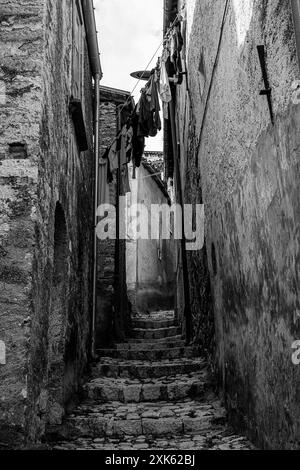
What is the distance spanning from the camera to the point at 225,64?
418 cm

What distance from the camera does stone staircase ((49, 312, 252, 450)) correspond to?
13.5 ft

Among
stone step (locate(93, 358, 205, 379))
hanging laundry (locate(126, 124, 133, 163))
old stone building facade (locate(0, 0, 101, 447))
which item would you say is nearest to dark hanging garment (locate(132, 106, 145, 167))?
hanging laundry (locate(126, 124, 133, 163))

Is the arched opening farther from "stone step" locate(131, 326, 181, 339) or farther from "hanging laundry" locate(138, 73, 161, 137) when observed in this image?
"stone step" locate(131, 326, 181, 339)

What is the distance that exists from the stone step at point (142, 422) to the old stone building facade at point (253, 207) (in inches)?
12.2

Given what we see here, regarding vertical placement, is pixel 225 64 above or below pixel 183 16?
below

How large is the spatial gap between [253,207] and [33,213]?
151 centimetres

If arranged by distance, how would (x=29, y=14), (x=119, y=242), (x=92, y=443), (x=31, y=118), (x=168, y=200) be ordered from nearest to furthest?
(x=31, y=118) < (x=29, y=14) < (x=92, y=443) < (x=119, y=242) < (x=168, y=200)

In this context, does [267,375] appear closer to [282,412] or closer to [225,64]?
[282,412]

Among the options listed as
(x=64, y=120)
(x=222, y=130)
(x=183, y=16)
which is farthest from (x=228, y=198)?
(x=183, y=16)

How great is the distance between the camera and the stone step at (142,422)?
436 centimetres

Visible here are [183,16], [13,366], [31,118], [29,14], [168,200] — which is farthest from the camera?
[168,200]

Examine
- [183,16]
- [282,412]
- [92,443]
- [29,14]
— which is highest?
[183,16]

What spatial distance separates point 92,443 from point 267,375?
6.26 ft

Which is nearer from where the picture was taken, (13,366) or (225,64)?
(13,366)
